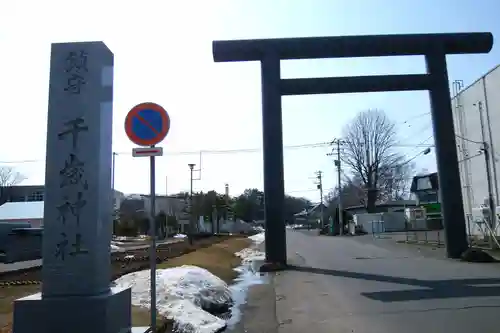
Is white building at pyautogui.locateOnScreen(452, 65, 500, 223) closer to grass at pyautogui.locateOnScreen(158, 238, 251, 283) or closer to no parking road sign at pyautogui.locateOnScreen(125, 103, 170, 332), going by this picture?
grass at pyautogui.locateOnScreen(158, 238, 251, 283)

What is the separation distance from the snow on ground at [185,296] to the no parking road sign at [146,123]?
2873mm

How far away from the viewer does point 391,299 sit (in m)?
8.85

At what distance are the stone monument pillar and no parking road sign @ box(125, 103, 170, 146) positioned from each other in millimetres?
301

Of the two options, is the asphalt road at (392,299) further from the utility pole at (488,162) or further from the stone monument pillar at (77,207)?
the utility pole at (488,162)

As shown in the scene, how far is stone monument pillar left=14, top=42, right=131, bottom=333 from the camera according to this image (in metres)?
5.01

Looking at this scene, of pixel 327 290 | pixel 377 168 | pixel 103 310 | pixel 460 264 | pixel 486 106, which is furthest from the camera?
pixel 377 168

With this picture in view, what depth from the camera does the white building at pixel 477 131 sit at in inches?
909

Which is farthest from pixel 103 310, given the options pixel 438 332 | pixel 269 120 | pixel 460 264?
pixel 460 264

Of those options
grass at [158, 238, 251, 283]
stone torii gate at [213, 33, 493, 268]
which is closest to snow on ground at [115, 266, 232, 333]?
grass at [158, 238, 251, 283]

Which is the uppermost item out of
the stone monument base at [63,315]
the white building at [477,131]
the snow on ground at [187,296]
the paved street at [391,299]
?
the white building at [477,131]

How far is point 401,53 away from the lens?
1609 cm

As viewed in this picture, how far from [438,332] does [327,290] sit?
15.2 ft

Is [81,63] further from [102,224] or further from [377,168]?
[377,168]

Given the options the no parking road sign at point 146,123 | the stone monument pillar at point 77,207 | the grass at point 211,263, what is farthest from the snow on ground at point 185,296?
the grass at point 211,263
